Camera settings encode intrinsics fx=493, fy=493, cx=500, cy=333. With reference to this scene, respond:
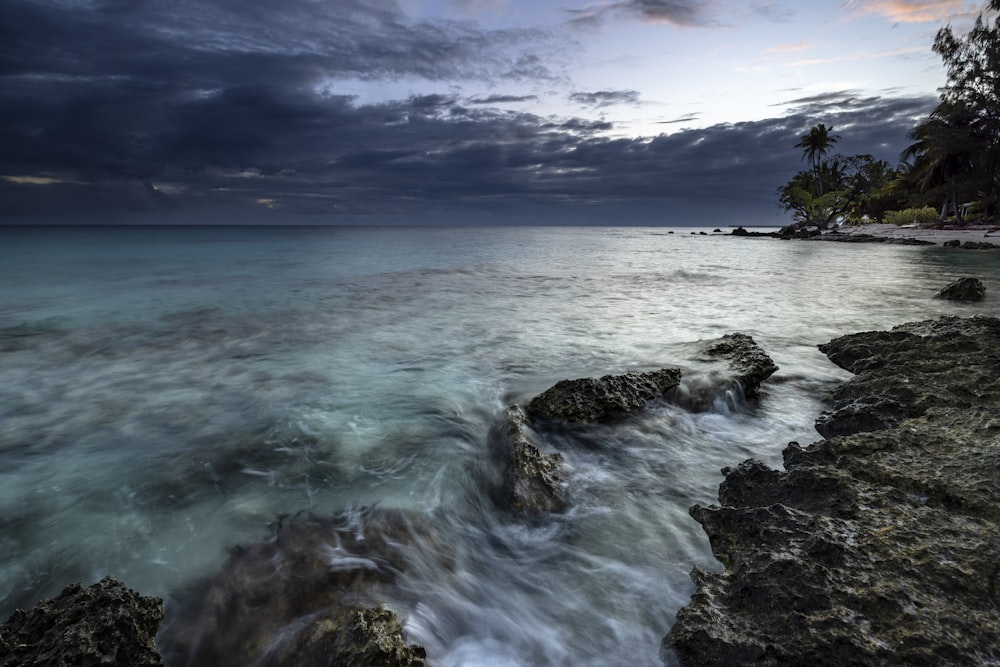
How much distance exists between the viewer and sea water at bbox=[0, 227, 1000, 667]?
3400 millimetres

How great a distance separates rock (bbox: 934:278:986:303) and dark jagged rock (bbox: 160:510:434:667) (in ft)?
52.5

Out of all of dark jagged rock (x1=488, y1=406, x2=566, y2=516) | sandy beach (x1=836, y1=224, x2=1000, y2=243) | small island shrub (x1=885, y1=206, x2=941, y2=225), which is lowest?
dark jagged rock (x1=488, y1=406, x2=566, y2=516)

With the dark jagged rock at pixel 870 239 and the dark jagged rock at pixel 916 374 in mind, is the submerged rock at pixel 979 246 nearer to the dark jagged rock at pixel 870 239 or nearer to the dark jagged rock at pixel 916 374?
the dark jagged rock at pixel 870 239

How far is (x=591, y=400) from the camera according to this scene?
5.66m

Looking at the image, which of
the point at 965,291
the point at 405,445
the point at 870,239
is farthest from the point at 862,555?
the point at 870,239

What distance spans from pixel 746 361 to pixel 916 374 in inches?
73.0

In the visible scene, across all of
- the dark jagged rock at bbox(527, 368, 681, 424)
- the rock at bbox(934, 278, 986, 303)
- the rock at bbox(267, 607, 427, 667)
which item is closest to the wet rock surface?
the rock at bbox(267, 607, 427, 667)

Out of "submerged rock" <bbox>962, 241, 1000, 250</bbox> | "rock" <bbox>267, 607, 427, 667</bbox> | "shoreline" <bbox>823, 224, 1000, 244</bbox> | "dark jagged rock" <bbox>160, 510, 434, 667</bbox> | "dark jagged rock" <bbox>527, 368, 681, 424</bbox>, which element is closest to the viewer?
"rock" <bbox>267, 607, 427, 667</bbox>

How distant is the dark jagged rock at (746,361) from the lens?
6.47 meters

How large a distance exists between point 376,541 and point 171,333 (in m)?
9.75

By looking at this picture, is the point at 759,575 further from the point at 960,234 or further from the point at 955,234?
the point at 955,234

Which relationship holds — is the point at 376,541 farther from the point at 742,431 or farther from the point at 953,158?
the point at 953,158

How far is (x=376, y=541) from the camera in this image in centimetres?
377

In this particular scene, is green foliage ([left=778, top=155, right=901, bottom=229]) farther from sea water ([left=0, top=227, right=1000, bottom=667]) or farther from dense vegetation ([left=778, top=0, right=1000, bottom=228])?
sea water ([left=0, top=227, right=1000, bottom=667])
